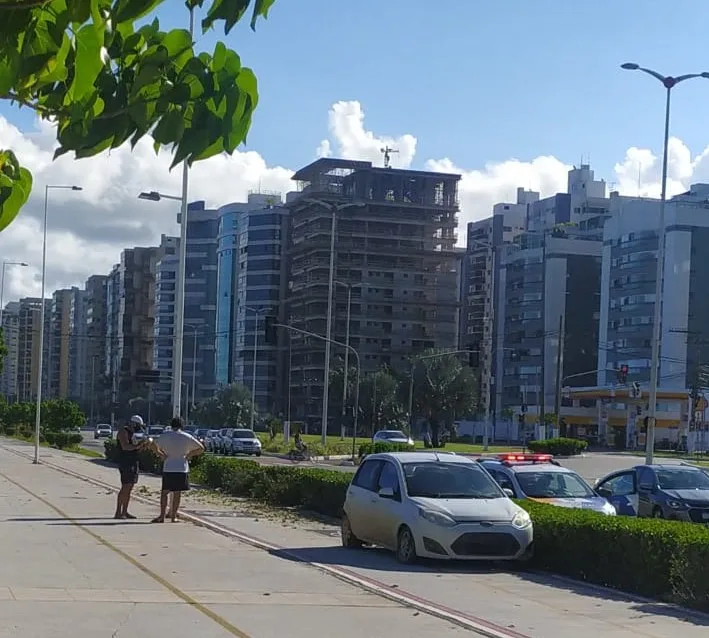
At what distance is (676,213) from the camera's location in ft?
387

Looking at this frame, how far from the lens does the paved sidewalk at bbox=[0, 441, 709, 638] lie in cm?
1093

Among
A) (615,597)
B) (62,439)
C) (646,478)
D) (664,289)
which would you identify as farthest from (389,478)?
(664,289)

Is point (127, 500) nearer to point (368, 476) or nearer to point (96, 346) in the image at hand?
point (368, 476)

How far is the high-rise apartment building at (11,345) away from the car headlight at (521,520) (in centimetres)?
8506

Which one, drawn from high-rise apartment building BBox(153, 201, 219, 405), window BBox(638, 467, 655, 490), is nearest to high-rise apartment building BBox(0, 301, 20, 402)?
high-rise apartment building BBox(153, 201, 219, 405)

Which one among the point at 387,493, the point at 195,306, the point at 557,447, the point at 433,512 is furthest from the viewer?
the point at 195,306

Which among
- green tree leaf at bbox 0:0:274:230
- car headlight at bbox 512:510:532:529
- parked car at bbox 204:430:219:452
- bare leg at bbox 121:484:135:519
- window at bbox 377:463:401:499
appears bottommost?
parked car at bbox 204:430:219:452

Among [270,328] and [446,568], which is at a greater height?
[270,328]

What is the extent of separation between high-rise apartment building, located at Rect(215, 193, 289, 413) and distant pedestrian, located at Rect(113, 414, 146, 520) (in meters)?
113

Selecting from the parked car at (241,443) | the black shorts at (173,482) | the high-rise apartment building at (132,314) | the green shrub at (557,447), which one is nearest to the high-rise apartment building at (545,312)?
the high-rise apartment building at (132,314)

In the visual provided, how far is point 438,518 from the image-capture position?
1545 centimetres

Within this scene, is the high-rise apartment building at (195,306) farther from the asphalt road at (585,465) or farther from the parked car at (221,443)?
the asphalt road at (585,465)

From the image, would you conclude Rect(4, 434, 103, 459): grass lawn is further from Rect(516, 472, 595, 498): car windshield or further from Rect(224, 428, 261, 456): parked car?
Rect(516, 472, 595, 498): car windshield

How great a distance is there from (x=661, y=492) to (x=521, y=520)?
312 inches
